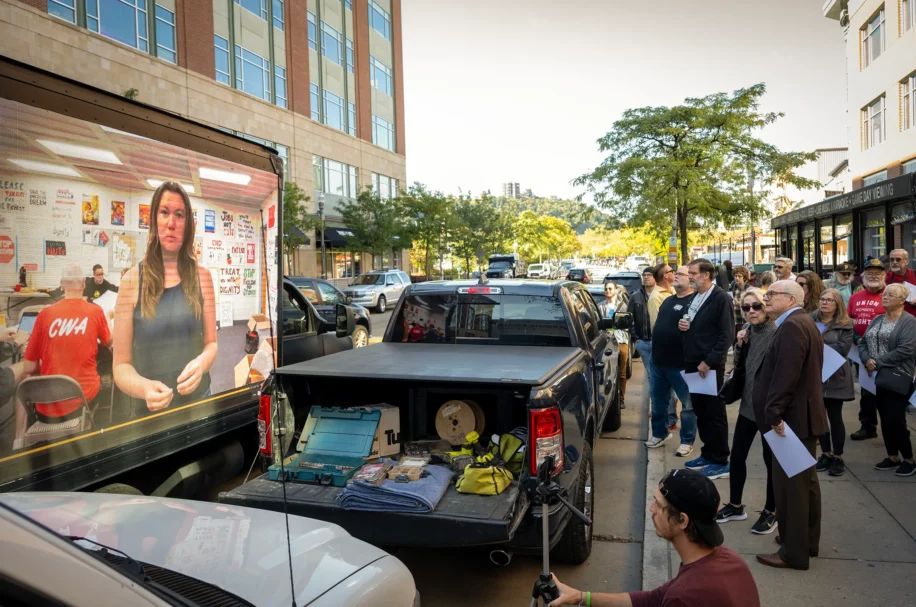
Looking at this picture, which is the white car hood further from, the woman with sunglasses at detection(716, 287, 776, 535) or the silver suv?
the silver suv

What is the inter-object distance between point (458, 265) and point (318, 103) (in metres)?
30.3

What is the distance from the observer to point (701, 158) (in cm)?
2377

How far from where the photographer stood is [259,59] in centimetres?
3416

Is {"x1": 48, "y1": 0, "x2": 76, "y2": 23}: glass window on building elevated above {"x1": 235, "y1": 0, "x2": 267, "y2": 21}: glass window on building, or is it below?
below

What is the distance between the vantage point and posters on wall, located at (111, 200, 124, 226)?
4.06 meters

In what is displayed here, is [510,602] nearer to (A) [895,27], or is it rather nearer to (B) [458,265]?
(A) [895,27]

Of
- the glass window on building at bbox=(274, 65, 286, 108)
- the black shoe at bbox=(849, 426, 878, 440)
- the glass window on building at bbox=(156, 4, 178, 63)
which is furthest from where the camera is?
the glass window on building at bbox=(274, 65, 286, 108)

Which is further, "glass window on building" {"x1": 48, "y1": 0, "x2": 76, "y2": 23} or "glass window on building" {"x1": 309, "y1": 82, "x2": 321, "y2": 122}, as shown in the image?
"glass window on building" {"x1": 309, "y1": 82, "x2": 321, "y2": 122}

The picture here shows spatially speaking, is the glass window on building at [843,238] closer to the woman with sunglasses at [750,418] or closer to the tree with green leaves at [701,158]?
Result: the tree with green leaves at [701,158]

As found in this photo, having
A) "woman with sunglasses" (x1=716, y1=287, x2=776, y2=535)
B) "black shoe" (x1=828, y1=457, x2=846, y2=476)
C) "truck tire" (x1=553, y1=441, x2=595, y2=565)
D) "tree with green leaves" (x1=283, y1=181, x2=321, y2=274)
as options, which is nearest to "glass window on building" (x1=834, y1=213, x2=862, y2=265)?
"black shoe" (x1=828, y1=457, x2=846, y2=476)

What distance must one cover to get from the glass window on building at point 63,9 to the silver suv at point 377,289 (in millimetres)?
13395

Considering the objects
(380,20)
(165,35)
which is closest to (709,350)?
(165,35)

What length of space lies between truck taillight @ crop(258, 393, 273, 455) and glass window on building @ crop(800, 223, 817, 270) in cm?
1671

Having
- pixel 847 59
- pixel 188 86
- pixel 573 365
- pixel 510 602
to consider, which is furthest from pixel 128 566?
pixel 847 59
